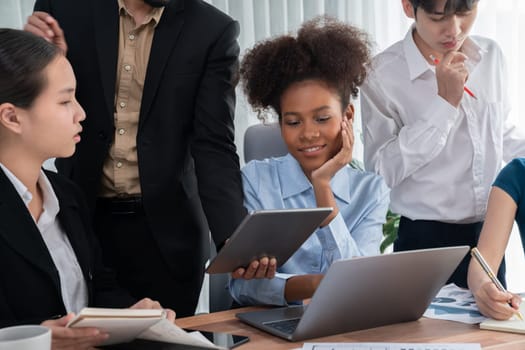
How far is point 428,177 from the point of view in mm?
2129

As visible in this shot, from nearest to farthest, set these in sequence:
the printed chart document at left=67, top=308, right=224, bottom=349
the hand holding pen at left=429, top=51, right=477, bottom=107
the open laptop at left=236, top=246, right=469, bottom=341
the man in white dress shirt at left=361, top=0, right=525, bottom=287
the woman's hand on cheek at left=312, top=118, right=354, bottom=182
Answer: the printed chart document at left=67, top=308, right=224, bottom=349 < the open laptop at left=236, top=246, right=469, bottom=341 < the woman's hand on cheek at left=312, top=118, right=354, bottom=182 < the hand holding pen at left=429, top=51, right=477, bottom=107 < the man in white dress shirt at left=361, top=0, right=525, bottom=287

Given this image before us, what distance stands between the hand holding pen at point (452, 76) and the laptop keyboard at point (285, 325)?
814 millimetres

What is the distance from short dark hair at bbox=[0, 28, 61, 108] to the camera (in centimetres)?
Answer: 157

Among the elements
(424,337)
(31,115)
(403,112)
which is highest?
(31,115)

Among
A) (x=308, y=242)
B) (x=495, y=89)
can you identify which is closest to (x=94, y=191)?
(x=308, y=242)

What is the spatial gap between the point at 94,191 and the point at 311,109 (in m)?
0.61

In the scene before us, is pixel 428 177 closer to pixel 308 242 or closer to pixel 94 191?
pixel 308 242

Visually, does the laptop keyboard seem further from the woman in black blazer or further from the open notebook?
the open notebook

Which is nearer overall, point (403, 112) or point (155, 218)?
point (155, 218)

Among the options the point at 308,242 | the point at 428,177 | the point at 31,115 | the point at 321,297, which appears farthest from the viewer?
the point at 428,177

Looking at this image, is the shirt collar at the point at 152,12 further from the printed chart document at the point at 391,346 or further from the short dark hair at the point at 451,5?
the printed chart document at the point at 391,346

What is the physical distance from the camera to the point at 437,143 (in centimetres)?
203

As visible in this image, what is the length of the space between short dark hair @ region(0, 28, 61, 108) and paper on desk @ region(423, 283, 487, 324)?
97 cm

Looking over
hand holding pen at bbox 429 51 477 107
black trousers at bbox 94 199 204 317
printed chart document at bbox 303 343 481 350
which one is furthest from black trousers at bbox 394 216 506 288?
printed chart document at bbox 303 343 481 350
